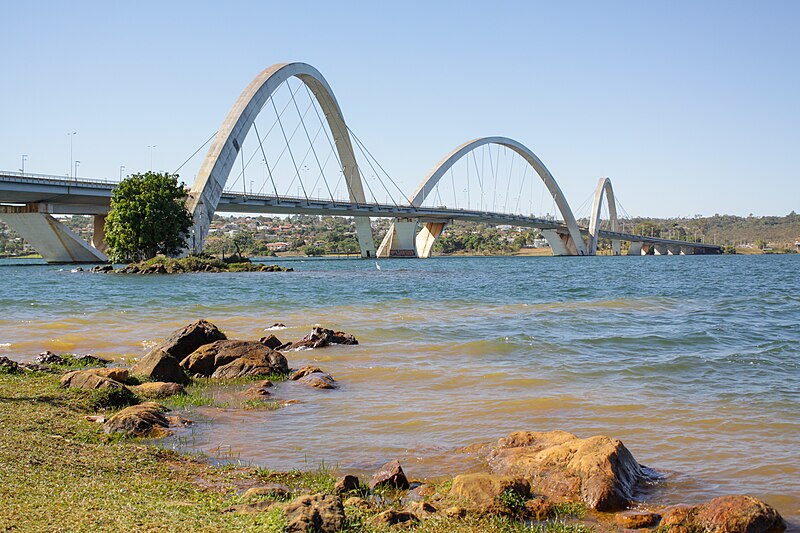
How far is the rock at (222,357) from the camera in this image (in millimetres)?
12891

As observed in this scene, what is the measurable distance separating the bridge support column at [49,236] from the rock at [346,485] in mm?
61620

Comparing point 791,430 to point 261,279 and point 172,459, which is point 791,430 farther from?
point 261,279

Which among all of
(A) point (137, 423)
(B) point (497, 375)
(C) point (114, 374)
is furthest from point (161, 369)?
(B) point (497, 375)

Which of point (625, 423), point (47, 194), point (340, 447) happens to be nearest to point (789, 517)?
point (625, 423)

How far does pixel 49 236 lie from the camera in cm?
6475

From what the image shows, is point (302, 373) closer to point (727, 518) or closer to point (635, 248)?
point (727, 518)

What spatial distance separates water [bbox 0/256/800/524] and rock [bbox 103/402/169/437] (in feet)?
1.35

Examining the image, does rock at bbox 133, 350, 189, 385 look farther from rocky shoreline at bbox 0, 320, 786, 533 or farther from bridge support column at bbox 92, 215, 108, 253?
bridge support column at bbox 92, 215, 108, 253

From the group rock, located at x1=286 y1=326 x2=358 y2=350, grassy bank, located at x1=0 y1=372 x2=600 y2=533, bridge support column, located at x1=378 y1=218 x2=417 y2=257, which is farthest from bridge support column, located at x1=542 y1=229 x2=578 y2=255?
grassy bank, located at x1=0 y1=372 x2=600 y2=533

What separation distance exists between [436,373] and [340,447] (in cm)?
532

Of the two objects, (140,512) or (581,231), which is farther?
(581,231)

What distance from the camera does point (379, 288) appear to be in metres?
38.8

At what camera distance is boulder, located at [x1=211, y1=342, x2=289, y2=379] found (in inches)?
497

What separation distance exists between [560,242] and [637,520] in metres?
116
